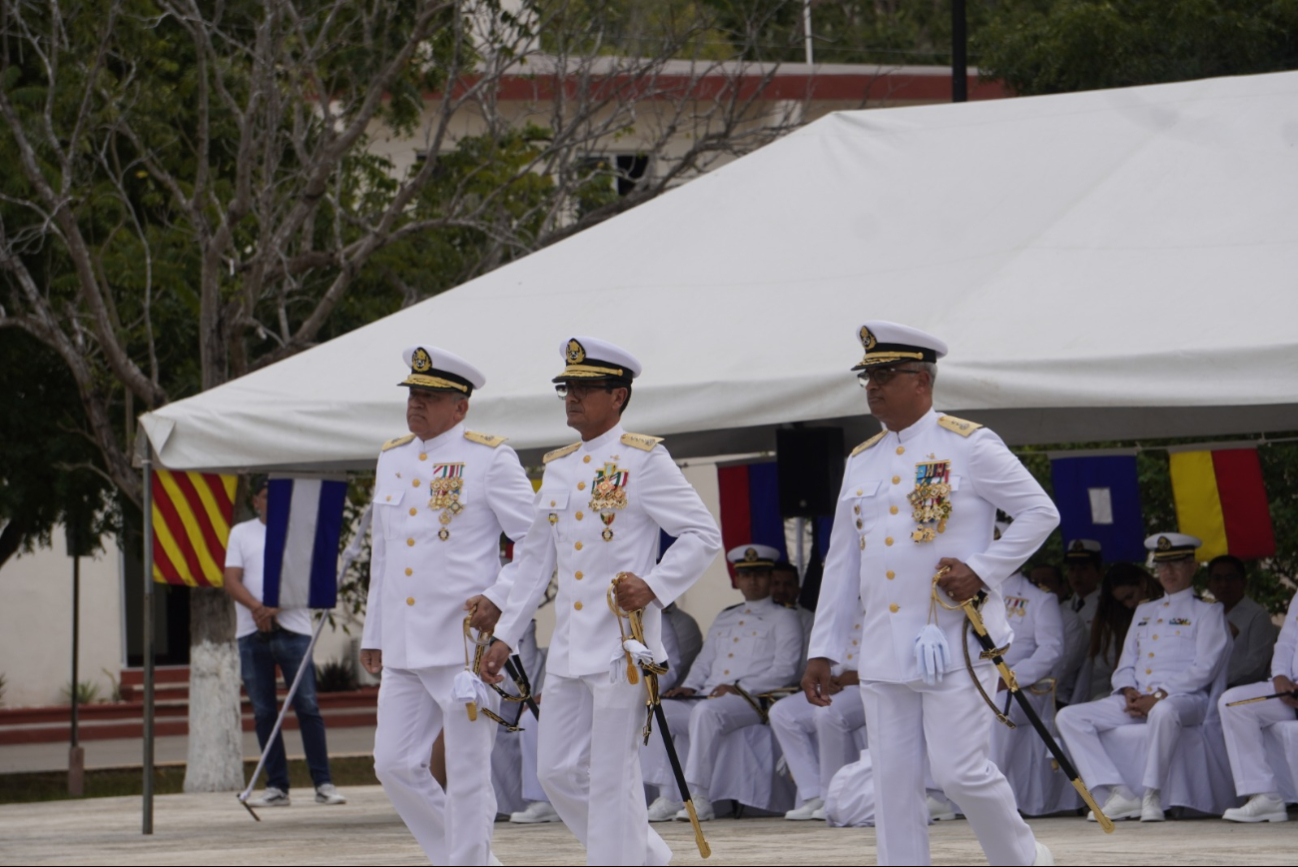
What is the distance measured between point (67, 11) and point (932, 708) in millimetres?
10711

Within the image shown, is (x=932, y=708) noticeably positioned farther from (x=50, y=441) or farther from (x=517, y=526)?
(x=50, y=441)

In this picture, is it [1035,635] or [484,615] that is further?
[1035,635]

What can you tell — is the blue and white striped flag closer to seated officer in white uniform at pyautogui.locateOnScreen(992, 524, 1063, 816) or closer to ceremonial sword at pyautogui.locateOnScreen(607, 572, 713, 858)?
seated officer in white uniform at pyautogui.locateOnScreen(992, 524, 1063, 816)

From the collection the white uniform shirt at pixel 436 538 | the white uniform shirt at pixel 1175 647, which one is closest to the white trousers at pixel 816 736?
the white uniform shirt at pixel 1175 647

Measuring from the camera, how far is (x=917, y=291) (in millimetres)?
9273

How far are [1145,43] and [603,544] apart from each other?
622 inches

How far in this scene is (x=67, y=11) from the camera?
14531mm

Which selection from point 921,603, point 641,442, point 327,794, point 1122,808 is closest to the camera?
point 921,603

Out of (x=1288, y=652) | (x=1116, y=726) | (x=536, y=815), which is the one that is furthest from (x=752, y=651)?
(x=1288, y=652)

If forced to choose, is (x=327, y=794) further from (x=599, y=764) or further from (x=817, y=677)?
(x=817, y=677)

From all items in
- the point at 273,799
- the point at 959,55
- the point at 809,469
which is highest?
the point at 959,55

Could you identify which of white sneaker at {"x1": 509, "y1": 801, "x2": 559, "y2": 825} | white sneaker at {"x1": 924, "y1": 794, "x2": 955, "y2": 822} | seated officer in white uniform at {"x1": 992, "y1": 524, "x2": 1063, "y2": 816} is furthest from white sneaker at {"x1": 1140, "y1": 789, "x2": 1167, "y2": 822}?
white sneaker at {"x1": 509, "y1": 801, "x2": 559, "y2": 825}

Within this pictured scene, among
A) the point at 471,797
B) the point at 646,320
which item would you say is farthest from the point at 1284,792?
the point at 471,797

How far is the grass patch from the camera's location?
16155mm
